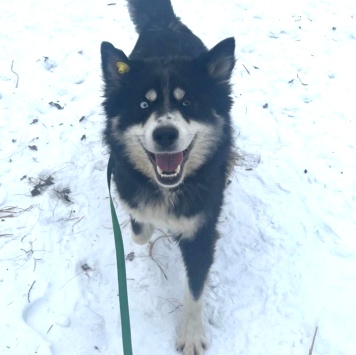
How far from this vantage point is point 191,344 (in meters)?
2.77

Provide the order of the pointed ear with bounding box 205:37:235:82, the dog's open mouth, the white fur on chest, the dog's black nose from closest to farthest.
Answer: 1. the dog's black nose
2. the dog's open mouth
3. the pointed ear with bounding box 205:37:235:82
4. the white fur on chest

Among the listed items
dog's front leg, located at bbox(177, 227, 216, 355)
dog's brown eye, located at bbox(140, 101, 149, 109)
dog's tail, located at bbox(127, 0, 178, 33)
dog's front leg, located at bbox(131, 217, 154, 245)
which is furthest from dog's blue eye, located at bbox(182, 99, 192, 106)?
dog's tail, located at bbox(127, 0, 178, 33)

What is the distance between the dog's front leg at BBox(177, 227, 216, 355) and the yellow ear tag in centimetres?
111

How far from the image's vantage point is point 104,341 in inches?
112

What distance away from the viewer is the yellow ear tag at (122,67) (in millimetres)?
2520

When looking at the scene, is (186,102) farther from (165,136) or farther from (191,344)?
(191,344)

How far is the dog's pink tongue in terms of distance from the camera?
244cm

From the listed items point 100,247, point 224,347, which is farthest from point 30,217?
point 224,347

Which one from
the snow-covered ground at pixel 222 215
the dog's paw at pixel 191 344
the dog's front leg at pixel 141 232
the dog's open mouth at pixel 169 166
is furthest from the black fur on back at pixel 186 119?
the snow-covered ground at pixel 222 215

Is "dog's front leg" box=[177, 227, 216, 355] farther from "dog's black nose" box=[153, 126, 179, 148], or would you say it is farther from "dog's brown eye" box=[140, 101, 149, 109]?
"dog's brown eye" box=[140, 101, 149, 109]

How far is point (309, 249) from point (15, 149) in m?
2.82

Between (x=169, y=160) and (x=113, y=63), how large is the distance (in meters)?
0.69

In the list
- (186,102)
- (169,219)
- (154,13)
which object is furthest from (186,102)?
(154,13)

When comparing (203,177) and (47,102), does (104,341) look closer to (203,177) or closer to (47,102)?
(203,177)
